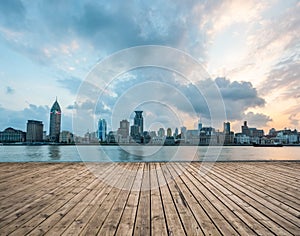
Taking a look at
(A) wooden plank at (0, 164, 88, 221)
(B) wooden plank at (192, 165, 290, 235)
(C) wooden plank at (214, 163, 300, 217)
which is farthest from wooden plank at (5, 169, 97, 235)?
(C) wooden plank at (214, 163, 300, 217)

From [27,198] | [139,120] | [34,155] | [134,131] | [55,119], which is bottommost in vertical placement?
[34,155]

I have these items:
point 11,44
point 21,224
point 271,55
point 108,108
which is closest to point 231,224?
point 21,224

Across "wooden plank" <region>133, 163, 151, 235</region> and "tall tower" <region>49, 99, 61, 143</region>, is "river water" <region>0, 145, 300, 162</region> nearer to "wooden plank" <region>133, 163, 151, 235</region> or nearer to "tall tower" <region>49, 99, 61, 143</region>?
"wooden plank" <region>133, 163, 151, 235</region>

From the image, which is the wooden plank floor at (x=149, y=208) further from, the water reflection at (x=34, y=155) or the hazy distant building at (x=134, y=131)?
the water reflection at (x=34, y=155)

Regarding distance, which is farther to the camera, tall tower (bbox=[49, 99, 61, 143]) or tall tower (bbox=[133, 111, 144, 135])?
tall tower (bbox=[49, 99, 61, 143])

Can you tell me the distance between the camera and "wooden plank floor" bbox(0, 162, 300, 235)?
1.51 metres

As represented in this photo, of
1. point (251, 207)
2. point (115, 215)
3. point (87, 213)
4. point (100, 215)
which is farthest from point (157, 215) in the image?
point (251, 207)

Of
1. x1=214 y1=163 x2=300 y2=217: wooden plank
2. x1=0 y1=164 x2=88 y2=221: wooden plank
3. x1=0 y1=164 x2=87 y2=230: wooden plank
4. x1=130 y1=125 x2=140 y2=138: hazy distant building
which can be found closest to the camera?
x1=0 y1=164 x2=87 y2=230: wooden plank

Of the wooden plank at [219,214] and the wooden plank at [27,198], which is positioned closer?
the wooden plank at [219,214]

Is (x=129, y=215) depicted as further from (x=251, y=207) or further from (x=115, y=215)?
(x=251, y=207)

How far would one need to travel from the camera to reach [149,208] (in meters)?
1.99

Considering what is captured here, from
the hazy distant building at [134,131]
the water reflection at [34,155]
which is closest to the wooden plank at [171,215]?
the hazy distant building at [134,131]

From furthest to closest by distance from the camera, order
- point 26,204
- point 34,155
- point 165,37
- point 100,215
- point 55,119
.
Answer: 1. point 55,119
2. point 34,155
3. point 165,37
4. point 26,204
5. point 100,215

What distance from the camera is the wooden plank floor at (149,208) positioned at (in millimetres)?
1515
